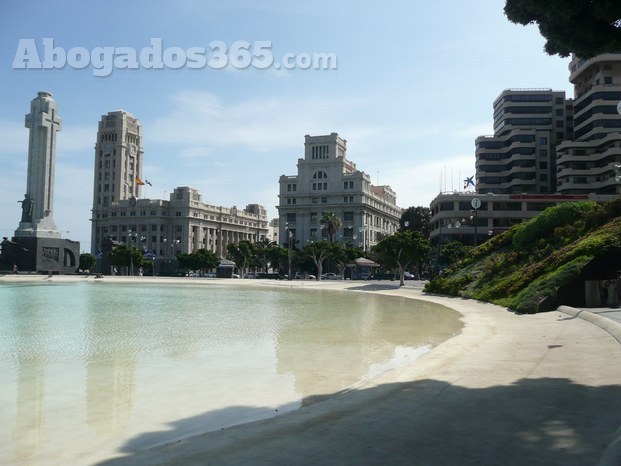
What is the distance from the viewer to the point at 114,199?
568 feet

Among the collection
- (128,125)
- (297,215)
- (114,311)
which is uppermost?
(128,125)

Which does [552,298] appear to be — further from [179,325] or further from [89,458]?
[89,458]

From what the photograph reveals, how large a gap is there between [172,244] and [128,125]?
56703mm

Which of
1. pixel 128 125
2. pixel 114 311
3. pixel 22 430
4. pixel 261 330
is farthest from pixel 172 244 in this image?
pixel 22 430

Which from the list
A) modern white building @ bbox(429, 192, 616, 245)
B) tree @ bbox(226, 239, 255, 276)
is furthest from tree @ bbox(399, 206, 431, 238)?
tree @ bbox(226, 239, 255, 276)

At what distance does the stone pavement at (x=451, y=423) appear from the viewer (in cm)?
564

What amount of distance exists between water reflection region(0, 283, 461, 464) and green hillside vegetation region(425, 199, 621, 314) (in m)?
4.93

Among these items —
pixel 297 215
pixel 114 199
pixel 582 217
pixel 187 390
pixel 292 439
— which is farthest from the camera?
pixel 114 199

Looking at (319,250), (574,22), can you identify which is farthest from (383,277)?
(574,22)

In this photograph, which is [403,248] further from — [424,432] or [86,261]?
[86,261]

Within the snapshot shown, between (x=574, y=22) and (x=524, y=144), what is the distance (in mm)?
118127

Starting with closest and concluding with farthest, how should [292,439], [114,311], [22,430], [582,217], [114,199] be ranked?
1. [292,439]
2. [22,430]
3. [114,311]
4. [582,217]
5. [114,199]

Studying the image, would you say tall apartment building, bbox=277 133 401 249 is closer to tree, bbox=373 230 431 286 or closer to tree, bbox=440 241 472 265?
tree, bbox=440 241 472 265

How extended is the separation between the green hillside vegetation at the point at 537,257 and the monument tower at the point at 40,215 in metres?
65.6
